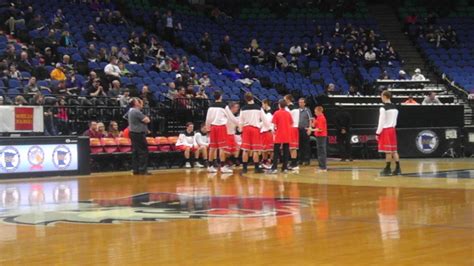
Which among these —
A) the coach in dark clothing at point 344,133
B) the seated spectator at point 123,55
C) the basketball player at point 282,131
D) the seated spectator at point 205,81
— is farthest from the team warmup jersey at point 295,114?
the seated spectator at point 123,55

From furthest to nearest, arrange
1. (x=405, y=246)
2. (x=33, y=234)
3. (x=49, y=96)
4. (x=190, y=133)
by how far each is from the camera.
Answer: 1. (x=190, y=133)
2. (x=49, y=96)
3. (x=33, y=234)
4. (x=405, y=246)

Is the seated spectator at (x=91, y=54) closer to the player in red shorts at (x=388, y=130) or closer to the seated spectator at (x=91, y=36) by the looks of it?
the seated spectator at (x=91, y=36)

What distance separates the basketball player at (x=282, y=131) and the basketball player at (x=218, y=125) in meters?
1.26

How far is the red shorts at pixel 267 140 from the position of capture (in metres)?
18.9

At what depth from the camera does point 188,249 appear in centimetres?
686

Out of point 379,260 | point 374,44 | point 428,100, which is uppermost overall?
point 374,44

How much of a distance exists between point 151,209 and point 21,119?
945 cm

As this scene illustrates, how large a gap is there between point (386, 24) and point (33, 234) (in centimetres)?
3062

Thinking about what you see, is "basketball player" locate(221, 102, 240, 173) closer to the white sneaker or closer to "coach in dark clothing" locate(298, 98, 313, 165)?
the white sneaker

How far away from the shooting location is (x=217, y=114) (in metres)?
19.0

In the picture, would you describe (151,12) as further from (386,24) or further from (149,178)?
(149,178)

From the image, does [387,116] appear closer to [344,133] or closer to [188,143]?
[188,143]

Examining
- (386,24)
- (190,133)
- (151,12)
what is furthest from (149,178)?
(386,24)

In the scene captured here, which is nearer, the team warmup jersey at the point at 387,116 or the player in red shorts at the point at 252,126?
the team warmup jersey at the point at 387,116
